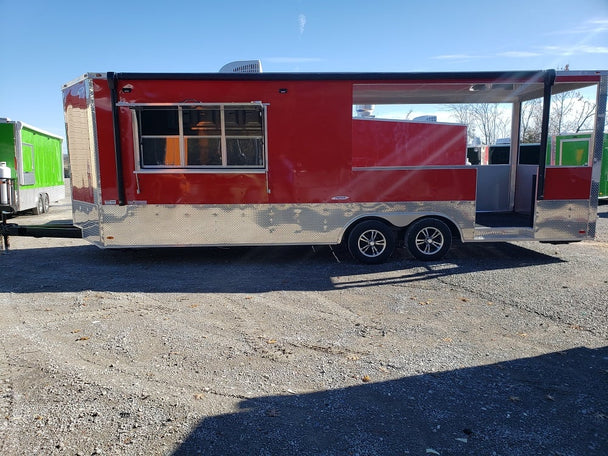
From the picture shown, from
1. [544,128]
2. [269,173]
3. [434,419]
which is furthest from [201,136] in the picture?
[434,419]

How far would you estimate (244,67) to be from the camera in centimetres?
745

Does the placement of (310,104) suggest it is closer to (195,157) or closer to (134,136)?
(195,157)

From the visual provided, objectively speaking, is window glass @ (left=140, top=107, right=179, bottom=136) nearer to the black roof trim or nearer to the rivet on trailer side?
the rivet on trailer side

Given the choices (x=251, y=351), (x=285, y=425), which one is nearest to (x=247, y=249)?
(x=251, y=351)

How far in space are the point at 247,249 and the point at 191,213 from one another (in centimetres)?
184

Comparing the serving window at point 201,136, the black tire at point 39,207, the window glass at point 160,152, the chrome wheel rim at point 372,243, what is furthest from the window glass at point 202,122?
the black tire at point 39,207

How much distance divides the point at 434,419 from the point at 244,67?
603 centimetres

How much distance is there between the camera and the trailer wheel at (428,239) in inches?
299

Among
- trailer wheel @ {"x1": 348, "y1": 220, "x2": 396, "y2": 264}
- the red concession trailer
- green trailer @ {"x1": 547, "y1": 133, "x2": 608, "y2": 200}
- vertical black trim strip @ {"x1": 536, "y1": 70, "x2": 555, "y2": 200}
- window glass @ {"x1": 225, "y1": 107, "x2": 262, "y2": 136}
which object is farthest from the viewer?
green trailer @ {"x1": 547, "y1": 133, "x2": 608, "y2": 200}

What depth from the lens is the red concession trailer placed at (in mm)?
7059

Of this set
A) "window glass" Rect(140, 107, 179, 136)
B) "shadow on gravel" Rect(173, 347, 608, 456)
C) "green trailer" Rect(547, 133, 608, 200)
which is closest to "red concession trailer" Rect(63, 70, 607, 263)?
"window glass" Rect(140, 107, 179, 136)

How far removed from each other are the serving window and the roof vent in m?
0.68

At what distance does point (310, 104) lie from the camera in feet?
23.5

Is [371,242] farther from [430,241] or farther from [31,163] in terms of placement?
[31,163]
